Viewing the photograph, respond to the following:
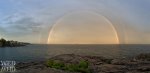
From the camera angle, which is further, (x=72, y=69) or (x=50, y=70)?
(x=72, y=69)

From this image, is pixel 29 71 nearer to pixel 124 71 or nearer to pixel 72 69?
pixel 72 69

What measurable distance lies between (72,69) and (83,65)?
538cm

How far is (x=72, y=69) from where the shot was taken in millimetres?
48094

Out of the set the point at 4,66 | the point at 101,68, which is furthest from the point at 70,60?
the point at 4,66

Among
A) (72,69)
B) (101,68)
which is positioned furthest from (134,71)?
(72,69)

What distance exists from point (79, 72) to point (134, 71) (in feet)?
40.6

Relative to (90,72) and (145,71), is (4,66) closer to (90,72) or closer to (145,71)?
(90,72)

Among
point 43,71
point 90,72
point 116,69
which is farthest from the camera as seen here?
point 116,69

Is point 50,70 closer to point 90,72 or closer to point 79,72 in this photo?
point 79,72

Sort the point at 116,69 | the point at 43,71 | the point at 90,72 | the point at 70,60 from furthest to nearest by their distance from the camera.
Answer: the point at 70,60 < the point at 116,69 < the point at 90,72 < the point at 43,71

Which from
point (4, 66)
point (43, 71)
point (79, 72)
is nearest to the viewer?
point (43, 71)

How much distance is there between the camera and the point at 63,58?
73.2 meters

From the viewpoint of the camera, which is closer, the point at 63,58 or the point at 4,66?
the point at 4,66

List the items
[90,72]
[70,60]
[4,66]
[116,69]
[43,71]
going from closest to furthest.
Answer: [43,71] < [4,66] < [90,72] < [116,69] < [70,60]
